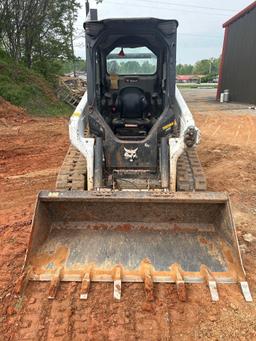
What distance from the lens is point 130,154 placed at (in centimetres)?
413

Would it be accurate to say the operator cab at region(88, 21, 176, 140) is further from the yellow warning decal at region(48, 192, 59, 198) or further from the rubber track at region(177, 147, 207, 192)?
the yellow warning decal at region(48, 192, 59, 198)

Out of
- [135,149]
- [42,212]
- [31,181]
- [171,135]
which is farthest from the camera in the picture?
[31,181]

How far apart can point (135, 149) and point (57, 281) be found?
6.43ft

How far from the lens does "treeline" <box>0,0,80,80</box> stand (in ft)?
48.5

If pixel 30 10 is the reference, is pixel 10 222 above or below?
below

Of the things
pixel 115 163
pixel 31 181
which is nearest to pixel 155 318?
pixel 115 163

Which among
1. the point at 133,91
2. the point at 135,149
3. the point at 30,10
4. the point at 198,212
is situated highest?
the point at 30,10

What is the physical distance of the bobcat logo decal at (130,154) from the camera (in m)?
4.12

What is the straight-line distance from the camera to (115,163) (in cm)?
417

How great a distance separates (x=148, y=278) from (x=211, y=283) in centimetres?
57

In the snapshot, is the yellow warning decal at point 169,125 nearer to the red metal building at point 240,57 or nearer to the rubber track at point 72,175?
the rubber track at point 72,175

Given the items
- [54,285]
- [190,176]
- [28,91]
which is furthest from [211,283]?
[28,91]

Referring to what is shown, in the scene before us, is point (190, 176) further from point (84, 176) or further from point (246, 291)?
point (246, 291)

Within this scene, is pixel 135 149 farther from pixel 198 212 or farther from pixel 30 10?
pixel 30 10
